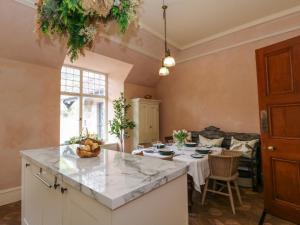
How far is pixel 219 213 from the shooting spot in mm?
2658

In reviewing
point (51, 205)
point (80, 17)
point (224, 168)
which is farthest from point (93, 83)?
point (51, 205)

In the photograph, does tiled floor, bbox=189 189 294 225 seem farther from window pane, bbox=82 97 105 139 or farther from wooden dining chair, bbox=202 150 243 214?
window pane, bbox=82 97 105 139

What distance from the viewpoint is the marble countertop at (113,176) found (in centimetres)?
93

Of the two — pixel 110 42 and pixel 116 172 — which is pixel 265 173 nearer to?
pixel 116 172

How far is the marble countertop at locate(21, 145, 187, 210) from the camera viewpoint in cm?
93

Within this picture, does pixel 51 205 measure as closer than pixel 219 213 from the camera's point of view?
Yes

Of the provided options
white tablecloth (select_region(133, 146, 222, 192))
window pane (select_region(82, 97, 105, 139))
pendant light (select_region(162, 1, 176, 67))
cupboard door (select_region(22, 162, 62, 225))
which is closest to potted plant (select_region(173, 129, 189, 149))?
white tablecloth (select_region(133, 146, 222, 192))

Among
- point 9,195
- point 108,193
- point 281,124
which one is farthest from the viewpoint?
point 9,195

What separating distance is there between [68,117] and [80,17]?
12.8 feet

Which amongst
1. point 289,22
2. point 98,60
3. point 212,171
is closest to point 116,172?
point 212,171

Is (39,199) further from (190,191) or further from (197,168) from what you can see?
(190,191)

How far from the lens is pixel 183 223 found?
1396 millimetres

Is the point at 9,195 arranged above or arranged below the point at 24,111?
below

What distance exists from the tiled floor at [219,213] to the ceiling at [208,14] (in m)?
3.59
